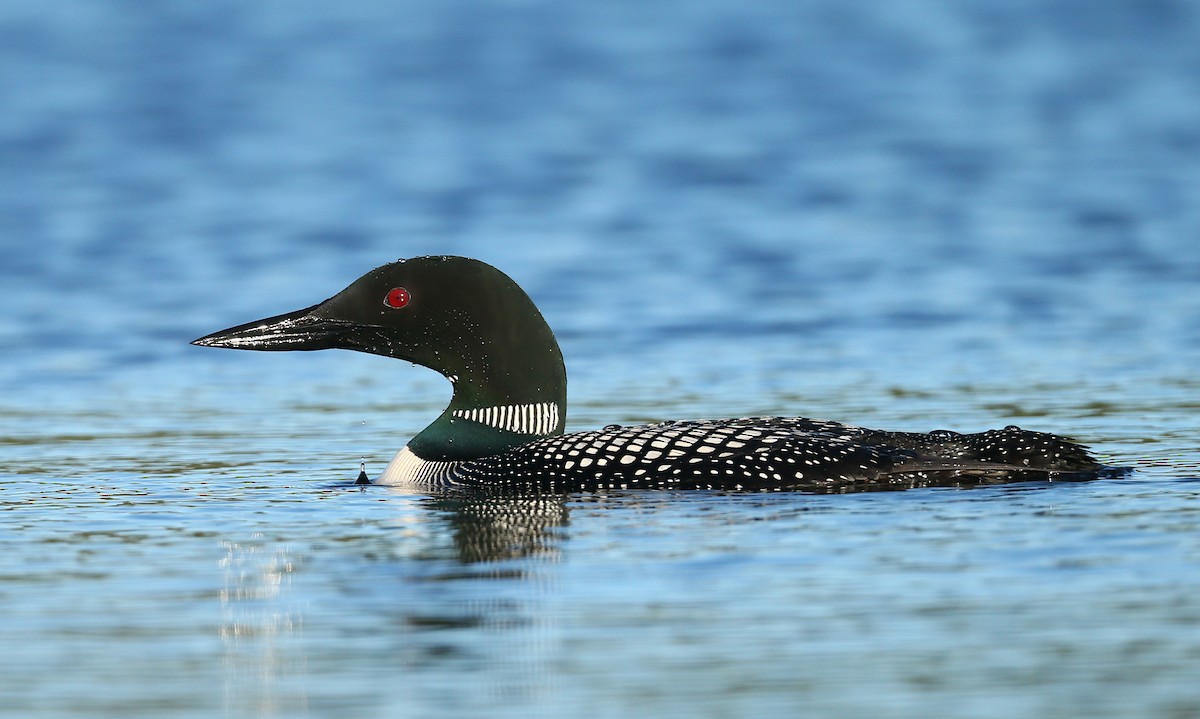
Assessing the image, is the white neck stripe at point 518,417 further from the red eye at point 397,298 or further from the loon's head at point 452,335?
the red eye at point 397,298

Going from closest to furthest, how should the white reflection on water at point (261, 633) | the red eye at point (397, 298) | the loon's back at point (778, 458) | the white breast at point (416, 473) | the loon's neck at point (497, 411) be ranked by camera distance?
the white reflection on water at point (261, 633) → the loon's back at point (778, 458) → the white breast at point (416, 473) → the loon's neck at point (497, 411) → the red eye at point (397, 298)

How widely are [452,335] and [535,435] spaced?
40cm

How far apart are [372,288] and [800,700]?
3457 mm

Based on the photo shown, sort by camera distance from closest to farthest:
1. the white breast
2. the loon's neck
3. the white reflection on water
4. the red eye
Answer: the white reflection on water → the white breast → the loon's neck → the red eye

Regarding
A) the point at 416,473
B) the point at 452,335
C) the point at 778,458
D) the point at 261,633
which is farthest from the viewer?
the point at 452,335

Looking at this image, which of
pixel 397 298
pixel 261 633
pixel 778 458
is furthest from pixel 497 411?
pixel 261 633

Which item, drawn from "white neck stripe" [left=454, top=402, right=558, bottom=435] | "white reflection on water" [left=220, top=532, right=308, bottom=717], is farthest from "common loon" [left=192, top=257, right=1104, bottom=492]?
"white reflection on water" [left=220, top=532, right=308, bottom=717]

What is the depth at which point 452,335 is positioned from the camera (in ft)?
21.4

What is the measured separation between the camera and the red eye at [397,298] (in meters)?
6.57

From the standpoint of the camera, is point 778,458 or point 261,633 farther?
point 778,458

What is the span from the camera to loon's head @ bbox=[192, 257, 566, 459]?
6.50 meters

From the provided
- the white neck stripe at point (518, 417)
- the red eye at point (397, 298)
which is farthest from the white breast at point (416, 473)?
the red eye at point (397, 298)

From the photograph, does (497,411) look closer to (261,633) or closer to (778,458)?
(778,458)

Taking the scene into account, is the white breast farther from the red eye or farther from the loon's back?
the red eye
